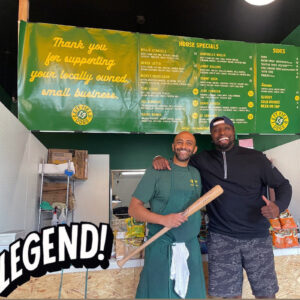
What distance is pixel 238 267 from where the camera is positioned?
204 cm

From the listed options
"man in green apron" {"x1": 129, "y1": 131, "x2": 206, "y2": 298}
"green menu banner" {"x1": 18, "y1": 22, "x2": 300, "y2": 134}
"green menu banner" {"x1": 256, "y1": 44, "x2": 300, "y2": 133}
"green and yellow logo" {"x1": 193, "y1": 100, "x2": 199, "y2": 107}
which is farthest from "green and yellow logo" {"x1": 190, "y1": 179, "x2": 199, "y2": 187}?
"green menu banner" {"x1": 256, "y1": 44, "x2": 300, "y2": 133}

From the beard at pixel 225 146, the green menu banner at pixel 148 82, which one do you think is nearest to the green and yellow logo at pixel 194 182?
the beard at pixel 225 146

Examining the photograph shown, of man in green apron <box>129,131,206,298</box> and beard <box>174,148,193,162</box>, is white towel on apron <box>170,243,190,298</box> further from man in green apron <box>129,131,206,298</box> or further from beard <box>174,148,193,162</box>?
beard <box>174,148,193,162</box>

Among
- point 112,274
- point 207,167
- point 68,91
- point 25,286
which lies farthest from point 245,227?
point 68,91

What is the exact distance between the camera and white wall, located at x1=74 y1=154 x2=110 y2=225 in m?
5.16

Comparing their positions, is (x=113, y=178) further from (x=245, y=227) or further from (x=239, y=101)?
(x=245, y=227)

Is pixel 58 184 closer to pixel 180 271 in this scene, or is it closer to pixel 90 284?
pixel 90 284

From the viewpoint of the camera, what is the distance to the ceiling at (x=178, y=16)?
14.1ft

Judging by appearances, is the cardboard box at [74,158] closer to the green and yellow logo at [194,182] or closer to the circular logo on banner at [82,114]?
the circular logo on banner at [82,114]

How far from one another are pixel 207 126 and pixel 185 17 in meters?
2.35

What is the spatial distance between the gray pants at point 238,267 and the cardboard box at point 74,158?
246cm

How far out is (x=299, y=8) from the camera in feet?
12.9

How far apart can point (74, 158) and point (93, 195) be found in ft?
3.58

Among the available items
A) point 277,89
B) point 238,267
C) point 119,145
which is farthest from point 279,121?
point 119,145
